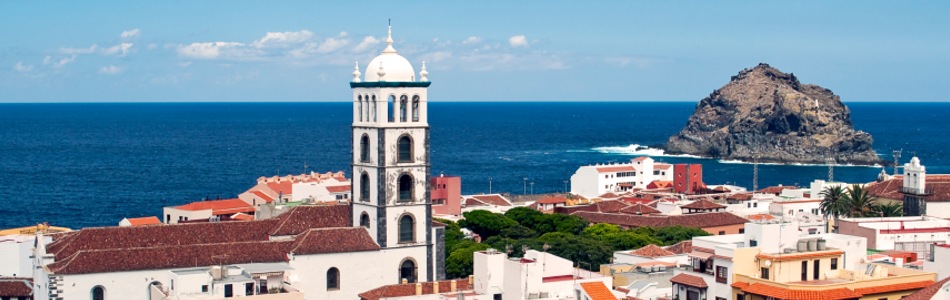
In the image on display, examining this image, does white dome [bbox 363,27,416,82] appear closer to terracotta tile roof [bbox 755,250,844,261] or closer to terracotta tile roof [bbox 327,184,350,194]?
terracotta tile roof [bbox 755,250,844,261]

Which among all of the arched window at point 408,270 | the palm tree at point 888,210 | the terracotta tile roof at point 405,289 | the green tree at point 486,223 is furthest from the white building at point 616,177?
the terracotta tile roof at point 405,289

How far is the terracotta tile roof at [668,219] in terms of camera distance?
7761 centimetres

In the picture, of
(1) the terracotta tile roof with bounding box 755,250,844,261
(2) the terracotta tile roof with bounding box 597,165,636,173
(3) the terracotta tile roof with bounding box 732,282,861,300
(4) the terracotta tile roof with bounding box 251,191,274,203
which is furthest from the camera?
(2) the terracotta tile roof with bounding box 597,165,636,173

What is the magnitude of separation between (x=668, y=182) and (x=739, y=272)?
8091cm

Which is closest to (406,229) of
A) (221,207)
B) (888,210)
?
(888,210)

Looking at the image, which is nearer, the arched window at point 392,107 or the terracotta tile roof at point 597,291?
the terracotta tile roof at point 597,291

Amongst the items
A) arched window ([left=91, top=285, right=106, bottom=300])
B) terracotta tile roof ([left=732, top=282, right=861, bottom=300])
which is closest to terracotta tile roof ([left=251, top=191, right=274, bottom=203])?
arched window ([left=91, top=285, right=106, bottom=300])

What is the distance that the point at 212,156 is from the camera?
7323 inches

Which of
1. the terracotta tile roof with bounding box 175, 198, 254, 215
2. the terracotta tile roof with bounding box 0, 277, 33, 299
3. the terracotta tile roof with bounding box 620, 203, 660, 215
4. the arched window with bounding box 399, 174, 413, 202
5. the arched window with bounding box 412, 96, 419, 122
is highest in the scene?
the arched window with bounding box 412, 96, 419, 122

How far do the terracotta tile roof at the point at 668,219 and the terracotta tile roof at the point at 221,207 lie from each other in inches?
810

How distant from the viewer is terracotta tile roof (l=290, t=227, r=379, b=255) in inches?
1905

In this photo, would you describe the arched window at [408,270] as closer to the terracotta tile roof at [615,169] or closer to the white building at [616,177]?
the white building at [616,177]

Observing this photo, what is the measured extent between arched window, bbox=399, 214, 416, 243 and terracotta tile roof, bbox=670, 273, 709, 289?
1372 centimetres

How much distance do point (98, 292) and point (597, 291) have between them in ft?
57.2
